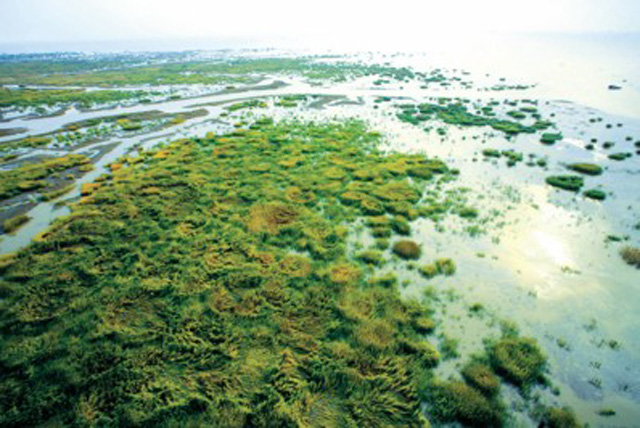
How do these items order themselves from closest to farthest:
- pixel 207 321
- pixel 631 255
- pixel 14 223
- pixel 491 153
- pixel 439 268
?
pixel 207 321 < pixel 439 268 < pixel 631 255 < pixel 14 223 < pixel 491 153

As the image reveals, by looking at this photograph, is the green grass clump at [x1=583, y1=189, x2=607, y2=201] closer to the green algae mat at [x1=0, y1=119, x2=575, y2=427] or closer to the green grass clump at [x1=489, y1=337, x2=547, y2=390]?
the green algae mat at [x1=0, y1=119, x2=575, y2=427]

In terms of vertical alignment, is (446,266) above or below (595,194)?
below

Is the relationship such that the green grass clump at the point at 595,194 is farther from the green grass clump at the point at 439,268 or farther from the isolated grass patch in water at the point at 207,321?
the green grass clump at the point at 439,268

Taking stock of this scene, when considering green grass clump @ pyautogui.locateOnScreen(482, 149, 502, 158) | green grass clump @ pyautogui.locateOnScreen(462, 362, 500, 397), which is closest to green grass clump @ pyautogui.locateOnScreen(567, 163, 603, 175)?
green grass clump @ pyautogui.locateOnScreen(482, 149, 502, 158)

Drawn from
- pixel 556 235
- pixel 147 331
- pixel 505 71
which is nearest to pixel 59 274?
pixel 147 331

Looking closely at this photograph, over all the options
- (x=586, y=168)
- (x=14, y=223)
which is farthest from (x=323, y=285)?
(x=586, y=168)

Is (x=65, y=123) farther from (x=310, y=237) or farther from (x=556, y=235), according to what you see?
(x=556, y=235)

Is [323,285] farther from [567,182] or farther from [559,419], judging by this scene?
[567,182]
